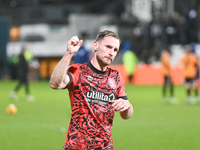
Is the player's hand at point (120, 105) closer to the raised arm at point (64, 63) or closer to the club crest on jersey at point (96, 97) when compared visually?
the club crest on jersey at point (96, 97)

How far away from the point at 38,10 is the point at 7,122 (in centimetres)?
4494

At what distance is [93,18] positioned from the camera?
46344 millimetres

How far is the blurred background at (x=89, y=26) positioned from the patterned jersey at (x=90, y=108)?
27.6 metres

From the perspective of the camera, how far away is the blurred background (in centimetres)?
3788

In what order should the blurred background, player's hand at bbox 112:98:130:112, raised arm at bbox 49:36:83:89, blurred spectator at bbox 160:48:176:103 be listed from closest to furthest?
raised arm at bbox 49:36:83:89
player's hand at bbox 112:98:130:112
blurred spectator at bbox 160:48:176:103
the blurred background

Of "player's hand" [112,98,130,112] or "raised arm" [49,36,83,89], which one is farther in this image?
"player's hand" [112,98,130,112]

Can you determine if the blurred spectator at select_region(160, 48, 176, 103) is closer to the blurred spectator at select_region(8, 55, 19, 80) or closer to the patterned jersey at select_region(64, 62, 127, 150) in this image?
the patterned jersey at select_region(64, 62, 127, 150)

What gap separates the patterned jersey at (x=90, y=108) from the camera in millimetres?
4988

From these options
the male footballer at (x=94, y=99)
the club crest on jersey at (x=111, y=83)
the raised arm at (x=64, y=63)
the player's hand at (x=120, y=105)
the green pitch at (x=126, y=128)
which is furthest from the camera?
the green pitch at (x=126, y=128)

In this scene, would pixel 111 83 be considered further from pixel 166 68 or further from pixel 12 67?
pixel 12 67

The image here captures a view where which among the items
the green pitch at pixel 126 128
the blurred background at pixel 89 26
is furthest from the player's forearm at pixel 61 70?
the blurred background at pixel 89 26

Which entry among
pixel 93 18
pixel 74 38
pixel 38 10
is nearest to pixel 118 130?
pixel 74 38

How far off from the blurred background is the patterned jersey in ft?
90.7

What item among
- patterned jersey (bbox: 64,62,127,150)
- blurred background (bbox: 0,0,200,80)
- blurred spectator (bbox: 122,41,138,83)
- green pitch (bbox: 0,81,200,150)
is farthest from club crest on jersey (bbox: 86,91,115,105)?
blurred spectator (bbox: 122,41,138,83)
